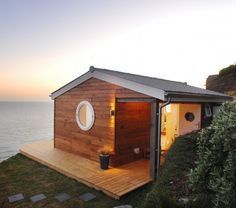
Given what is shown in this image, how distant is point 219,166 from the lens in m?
2.63

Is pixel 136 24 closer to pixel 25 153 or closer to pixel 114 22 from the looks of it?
pixel 114 22

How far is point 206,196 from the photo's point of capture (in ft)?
8.62

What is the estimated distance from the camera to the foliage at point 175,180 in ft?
9.42

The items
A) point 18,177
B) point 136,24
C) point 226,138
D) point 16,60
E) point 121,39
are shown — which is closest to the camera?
point 226,138

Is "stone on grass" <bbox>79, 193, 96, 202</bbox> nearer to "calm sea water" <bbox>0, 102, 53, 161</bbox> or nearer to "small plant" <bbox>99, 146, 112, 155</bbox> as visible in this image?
"small plant" <bbox>99, 146, 112, 155</bbox>

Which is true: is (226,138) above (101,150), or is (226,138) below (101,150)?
above

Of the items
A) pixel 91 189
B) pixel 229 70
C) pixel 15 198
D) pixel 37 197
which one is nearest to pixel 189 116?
pixel 91 189

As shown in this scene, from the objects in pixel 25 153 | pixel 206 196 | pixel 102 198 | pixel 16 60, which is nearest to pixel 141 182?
pixel 102 198

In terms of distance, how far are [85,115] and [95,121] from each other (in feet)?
2.55

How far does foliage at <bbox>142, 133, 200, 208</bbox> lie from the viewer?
113 inches

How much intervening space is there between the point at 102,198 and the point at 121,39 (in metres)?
9.67

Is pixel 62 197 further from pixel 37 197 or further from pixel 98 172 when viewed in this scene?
pixel 98 172

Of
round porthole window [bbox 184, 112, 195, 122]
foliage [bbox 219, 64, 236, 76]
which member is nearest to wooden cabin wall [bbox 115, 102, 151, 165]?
round porthole window [bbox 184, 112, 195, 122]

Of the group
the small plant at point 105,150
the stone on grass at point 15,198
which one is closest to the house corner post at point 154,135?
the small plant at point 105,150
